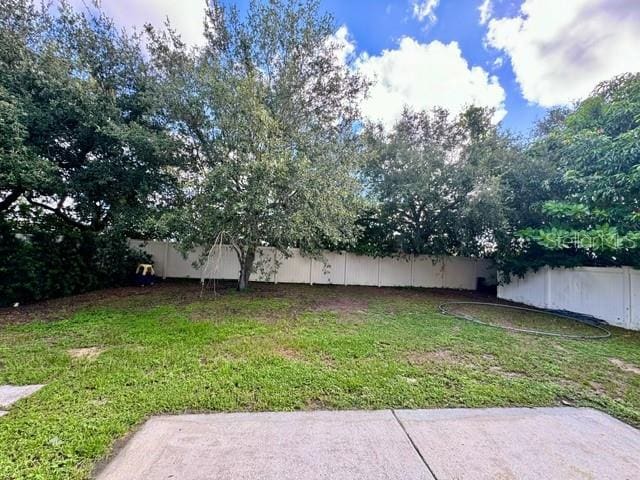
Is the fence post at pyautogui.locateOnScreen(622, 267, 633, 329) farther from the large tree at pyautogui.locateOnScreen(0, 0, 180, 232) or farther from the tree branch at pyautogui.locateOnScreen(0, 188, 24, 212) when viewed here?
the tree branch at pyautogui.locateOnScreen(0, 188, 24, 212)

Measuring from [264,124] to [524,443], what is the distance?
5.82m

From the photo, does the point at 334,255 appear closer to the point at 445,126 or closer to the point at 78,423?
the point at 445,126

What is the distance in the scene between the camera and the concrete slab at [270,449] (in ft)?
5.73

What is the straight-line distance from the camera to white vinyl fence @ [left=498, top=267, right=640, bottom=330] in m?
6.11

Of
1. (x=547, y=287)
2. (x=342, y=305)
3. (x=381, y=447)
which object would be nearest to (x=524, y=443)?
(x=381, y=447)

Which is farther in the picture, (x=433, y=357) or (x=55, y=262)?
(x=55, y=262)

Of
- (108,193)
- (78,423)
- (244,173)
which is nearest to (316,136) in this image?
(244,173)

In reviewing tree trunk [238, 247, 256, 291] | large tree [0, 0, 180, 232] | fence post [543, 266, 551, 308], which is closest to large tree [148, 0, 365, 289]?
tree trunk [238, 247, 256, 291]

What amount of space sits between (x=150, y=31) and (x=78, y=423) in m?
8.40

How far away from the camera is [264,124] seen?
571cm

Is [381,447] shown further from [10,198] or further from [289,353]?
[10,198]

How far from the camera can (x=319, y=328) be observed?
4996 mm

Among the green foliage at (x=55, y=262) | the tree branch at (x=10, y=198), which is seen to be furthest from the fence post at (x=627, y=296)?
the tree branch at (x=10, y=198)

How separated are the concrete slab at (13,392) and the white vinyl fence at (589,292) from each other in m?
9.73
